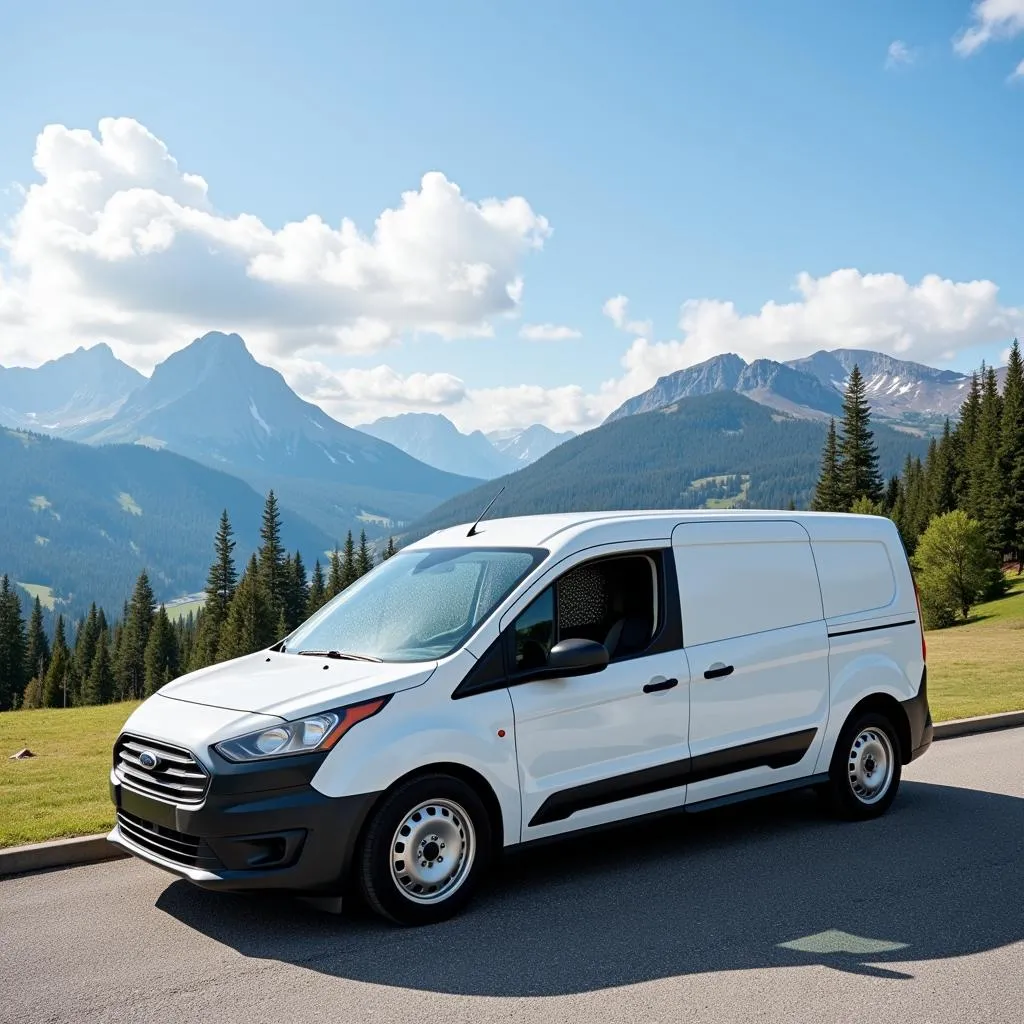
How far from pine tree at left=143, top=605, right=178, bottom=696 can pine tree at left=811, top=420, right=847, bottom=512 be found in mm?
57793

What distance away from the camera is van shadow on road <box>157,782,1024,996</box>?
4.98 meters

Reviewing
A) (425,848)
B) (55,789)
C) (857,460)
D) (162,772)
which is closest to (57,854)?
(162,772)

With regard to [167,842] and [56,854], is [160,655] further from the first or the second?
[167,842]

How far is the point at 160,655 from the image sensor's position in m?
96.8

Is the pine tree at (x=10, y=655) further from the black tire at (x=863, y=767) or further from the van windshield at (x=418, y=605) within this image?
the black tire at (x=863, y=767)

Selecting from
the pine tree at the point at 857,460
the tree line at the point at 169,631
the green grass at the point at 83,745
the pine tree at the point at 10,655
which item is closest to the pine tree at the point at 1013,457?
the pine tree at the point at 857,460

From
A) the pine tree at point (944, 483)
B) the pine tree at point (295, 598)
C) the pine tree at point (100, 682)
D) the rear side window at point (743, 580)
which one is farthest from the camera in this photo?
the pine tree at point (100, 682)

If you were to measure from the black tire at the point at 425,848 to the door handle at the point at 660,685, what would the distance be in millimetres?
1315

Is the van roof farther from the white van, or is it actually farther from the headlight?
the headlight

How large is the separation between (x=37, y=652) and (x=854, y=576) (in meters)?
114

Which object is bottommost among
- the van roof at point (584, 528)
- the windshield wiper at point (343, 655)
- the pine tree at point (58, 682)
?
the pine tree at point (58, 682)

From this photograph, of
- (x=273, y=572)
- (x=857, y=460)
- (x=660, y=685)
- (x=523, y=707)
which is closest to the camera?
(x=523, y=707)

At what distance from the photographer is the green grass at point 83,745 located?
8016 mm

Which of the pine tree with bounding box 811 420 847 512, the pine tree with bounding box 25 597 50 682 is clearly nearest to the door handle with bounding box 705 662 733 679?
the pine tree with bounding box 811 420 847 512
